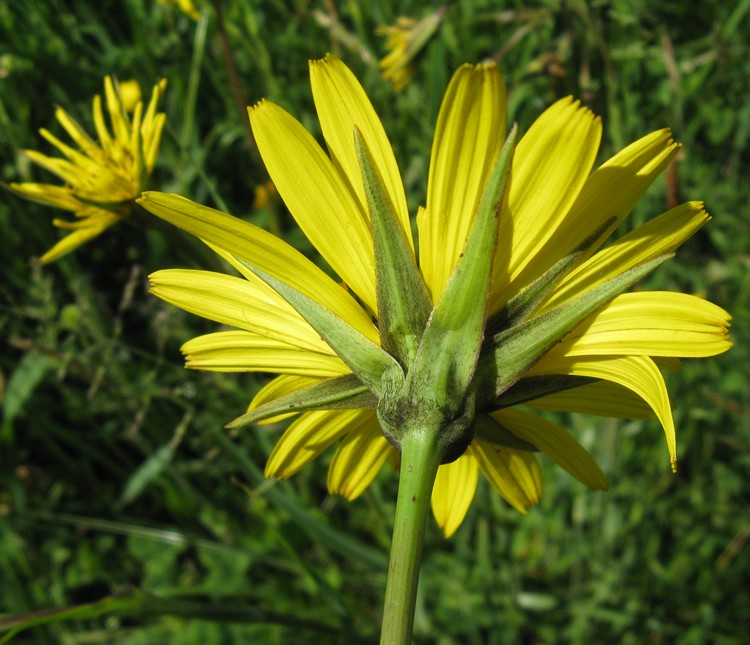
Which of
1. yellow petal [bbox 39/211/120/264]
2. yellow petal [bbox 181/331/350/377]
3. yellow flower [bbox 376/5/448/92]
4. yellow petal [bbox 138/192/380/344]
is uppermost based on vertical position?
yellow flower [bbox 376/5/448/92]

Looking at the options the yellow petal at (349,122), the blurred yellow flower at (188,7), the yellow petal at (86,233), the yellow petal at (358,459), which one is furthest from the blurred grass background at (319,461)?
the yellow petal at (349,122)

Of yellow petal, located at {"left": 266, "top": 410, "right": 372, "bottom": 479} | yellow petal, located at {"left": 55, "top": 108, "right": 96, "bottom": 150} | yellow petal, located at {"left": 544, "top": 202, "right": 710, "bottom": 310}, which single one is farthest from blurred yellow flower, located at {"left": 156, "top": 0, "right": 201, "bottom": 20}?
yellow petal, located at {"left": 544, "top": 202, "right": 710, "bottom": 310}

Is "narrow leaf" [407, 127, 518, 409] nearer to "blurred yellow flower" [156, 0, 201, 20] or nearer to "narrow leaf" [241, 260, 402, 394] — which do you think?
"narrow leaf" [241, 260, 402, 394]

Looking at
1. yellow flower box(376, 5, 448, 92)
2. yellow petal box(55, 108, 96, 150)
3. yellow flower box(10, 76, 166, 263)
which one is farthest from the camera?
yellow flower box(376, 5, 448, 92)

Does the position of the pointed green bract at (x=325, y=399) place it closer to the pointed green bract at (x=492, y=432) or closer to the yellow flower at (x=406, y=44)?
the pointed green bract at (x=492, y=432)

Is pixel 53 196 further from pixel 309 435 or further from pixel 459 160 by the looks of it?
pixel 459 160

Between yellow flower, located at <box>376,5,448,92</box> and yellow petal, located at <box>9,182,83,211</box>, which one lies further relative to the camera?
yellow flower, located at <box>376,5,448,92</box>
